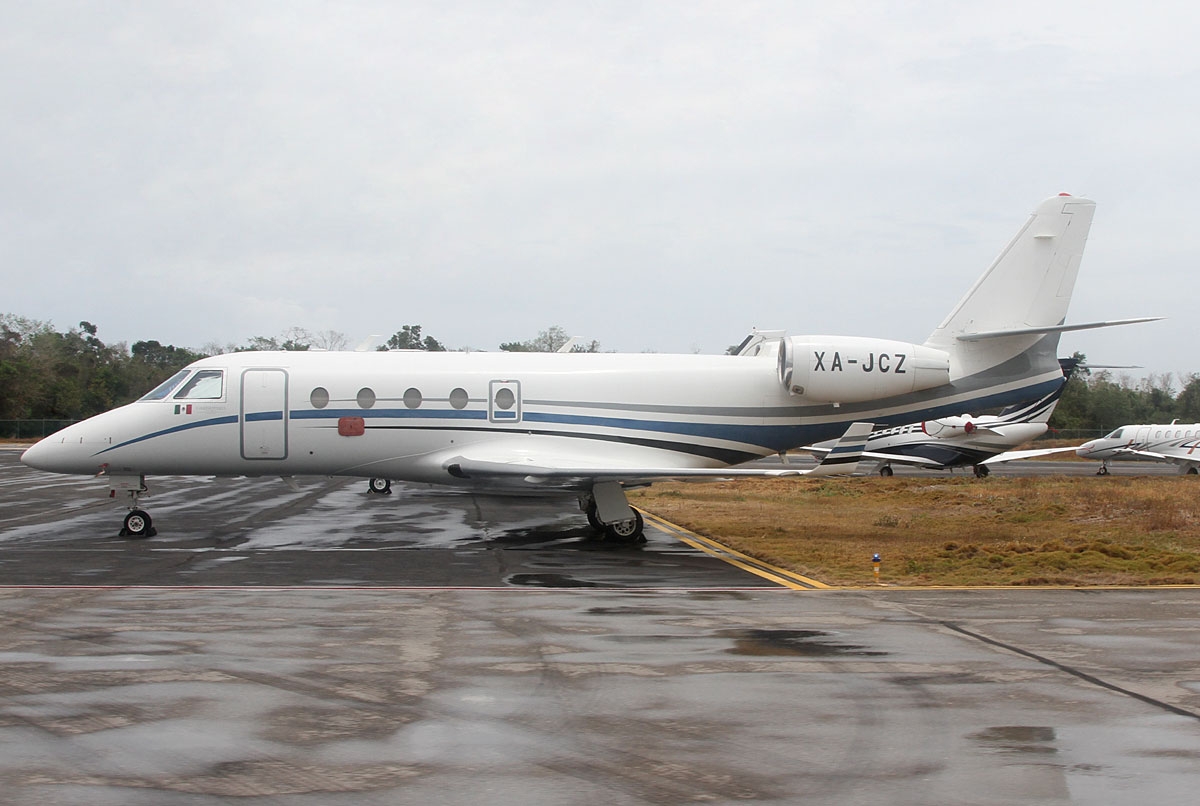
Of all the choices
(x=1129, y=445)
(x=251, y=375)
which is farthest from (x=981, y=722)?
(x=1129, y=445)

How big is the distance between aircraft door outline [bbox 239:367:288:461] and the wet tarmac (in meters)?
4.05

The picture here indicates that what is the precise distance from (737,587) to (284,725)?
7.65 metres

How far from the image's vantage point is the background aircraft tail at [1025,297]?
19.8 m

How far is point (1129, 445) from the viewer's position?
55250 millimetres

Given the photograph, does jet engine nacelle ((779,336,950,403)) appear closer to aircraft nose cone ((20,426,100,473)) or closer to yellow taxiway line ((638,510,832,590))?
yellow taxiway line ((638,510,832,590))

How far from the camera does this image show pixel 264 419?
18672mm

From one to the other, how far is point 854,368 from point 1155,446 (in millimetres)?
43490

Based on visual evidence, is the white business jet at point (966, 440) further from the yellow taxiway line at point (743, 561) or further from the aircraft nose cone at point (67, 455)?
the aircraft nose cone at point (67, 455)

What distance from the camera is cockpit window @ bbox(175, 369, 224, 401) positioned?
18.8m

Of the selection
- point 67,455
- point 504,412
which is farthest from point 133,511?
point 504,412

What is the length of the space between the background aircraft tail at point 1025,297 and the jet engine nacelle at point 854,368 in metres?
0.92

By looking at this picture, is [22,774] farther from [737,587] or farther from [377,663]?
[737,587]

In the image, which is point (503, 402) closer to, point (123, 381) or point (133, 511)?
point (133, 511)

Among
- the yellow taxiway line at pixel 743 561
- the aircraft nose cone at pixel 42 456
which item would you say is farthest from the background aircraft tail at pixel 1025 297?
the aircraft nose cone at pixel 42 456
